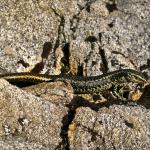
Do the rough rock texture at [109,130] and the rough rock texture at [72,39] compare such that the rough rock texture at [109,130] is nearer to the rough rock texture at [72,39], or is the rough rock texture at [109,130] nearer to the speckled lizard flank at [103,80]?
the rough rock texture at [72,39]

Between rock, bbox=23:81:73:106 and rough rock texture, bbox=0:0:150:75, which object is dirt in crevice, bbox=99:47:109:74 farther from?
rock, bbox=23:81:73:106

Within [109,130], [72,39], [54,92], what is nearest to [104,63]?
[72,39]

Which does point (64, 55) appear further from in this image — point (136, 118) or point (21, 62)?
point (136, 118)

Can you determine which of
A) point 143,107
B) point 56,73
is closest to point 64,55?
point 56,73

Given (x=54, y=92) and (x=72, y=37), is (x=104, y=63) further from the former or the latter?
(x=54, y=92)

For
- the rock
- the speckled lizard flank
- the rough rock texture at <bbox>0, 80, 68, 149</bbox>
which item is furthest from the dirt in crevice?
the rough rock texture at <bbox>0, 80, 68, 149</bbox>

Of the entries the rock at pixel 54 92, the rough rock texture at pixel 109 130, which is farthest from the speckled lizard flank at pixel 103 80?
the rough rock texture at pixel 109 130
